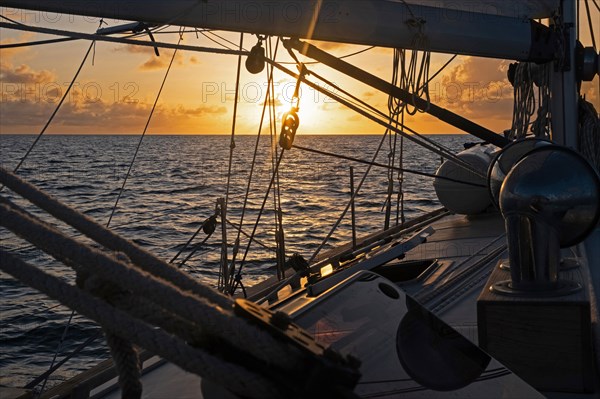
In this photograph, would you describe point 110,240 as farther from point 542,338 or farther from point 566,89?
point 566,89

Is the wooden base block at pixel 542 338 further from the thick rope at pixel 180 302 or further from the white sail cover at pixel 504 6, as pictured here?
the white sail cover at pixel 504 6

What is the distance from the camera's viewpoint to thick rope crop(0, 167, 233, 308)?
5.17 feet

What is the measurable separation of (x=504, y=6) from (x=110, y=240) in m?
4.26

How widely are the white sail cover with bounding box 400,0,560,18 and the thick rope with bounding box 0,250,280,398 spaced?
386 cm

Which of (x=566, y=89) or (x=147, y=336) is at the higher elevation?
(x=566, y=89)

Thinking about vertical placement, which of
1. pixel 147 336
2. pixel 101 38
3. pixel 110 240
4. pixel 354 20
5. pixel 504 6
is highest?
pixel 504 6

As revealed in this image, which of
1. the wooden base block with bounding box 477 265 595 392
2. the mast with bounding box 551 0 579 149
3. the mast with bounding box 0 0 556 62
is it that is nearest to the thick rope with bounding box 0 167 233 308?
the wooden base block with bounding box 477 265 595 392

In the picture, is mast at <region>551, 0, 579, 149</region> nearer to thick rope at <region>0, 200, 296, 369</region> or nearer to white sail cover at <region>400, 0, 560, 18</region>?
white sail cover at <region>400, 0, 560, 18</region>

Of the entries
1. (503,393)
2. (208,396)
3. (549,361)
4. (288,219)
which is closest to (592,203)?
(549,361)

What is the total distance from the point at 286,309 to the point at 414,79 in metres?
3.03

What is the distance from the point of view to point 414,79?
15.8ft

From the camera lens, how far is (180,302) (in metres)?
1.35

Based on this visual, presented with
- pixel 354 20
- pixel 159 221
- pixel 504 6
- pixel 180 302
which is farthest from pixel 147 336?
pixel 159 221

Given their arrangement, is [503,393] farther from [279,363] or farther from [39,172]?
[39,172]
